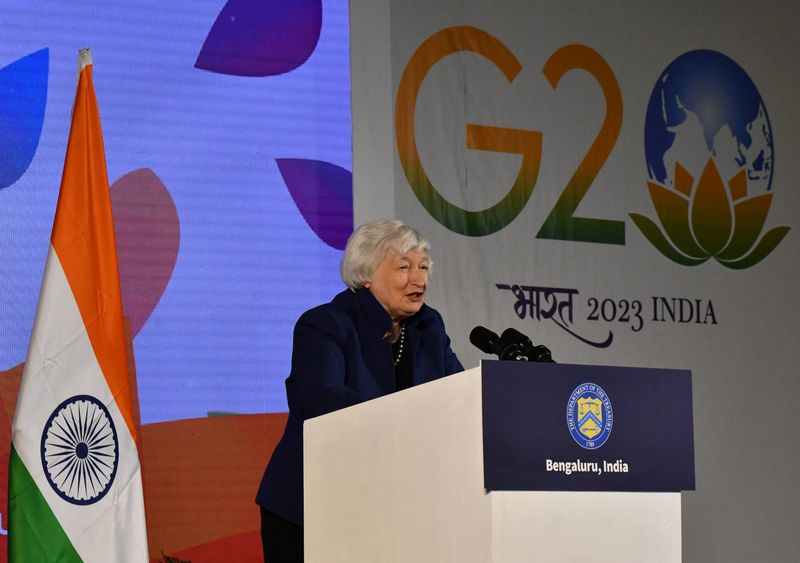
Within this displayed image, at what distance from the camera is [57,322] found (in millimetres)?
3375

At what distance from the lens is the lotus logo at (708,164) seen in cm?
509

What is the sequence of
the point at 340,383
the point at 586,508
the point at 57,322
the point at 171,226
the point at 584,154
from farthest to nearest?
the point at 584,154 < the point at 171,226 < the point at 57,322 < the point at 340,383 < the point at 586,508

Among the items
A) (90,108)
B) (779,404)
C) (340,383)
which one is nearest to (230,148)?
(90,108)

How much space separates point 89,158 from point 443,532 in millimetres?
2204

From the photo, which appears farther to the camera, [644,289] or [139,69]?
[644,289]

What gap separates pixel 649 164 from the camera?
16.6 ft

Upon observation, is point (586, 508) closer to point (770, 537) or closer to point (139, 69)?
point (139, 69)

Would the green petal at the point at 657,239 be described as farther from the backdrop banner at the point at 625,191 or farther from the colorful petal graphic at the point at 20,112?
the colorful petal graphic at the point at 20,112

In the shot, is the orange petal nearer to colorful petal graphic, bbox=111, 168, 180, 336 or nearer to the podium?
colorful petal graphic, bbox=111, 168, 180, 336

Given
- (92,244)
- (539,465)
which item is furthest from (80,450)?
(539,465)

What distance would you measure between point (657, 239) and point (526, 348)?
10.4 feet

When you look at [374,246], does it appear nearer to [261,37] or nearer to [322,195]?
[322,195]

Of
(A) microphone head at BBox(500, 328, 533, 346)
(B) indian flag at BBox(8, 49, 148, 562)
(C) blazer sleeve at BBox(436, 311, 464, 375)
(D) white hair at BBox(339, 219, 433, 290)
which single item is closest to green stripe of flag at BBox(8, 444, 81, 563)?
(B) indian flag at BBox(8, 49, 148, 562)

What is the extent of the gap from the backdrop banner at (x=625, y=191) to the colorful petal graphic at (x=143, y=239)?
74cm
